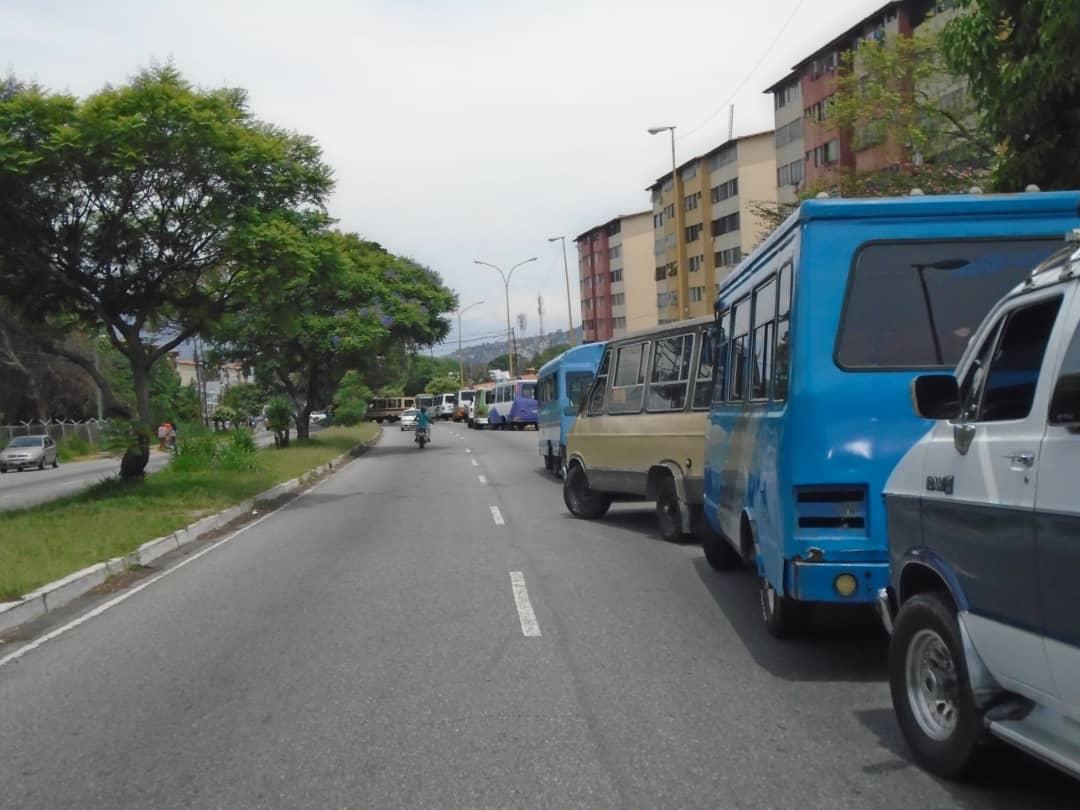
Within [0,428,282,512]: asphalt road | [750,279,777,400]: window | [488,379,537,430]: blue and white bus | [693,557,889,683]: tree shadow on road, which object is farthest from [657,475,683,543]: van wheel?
[488,379,537,430]: blue and white bus

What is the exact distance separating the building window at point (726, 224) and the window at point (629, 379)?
56.5 m

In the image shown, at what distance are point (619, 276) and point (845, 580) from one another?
96.8 meters

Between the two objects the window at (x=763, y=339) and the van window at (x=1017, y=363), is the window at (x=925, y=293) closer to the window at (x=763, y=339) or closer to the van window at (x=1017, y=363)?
the window at (x=763, y=339)

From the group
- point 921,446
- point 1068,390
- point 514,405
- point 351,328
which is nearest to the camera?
point 1068,390

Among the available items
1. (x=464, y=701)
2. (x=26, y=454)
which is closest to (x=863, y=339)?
(x=464, y=701)

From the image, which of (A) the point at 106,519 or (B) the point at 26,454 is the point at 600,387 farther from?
(B) the point at 26,454

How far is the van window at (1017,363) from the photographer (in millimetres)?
4078

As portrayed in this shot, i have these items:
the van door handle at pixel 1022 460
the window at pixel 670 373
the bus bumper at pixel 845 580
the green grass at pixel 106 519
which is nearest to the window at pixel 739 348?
the bus bumper at pixel 845 580

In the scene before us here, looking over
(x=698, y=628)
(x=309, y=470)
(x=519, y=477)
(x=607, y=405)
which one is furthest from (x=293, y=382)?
(x=698, y=628)

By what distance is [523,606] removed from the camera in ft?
28.9

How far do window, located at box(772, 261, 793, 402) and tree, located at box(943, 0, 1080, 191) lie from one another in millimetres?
4439

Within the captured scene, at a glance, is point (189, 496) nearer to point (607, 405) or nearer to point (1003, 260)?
point (607, 405)

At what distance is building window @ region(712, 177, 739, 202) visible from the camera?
68.3m

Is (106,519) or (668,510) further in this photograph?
(106,519)
